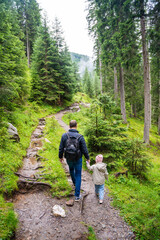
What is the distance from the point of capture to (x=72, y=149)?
12.9 feet

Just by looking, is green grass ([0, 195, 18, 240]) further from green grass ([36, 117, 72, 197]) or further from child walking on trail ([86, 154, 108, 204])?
child walking on trail ([86, 154, 108, 204])

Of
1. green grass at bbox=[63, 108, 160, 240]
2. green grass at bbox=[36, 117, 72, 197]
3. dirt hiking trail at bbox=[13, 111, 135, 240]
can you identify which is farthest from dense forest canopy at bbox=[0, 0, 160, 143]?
green grass at bbox=[63, 108, 160, 240]

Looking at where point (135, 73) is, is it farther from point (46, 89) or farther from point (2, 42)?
point (2, 42)

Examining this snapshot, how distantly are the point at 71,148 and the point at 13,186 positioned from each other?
2.38 metres

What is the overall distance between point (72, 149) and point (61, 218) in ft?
6.06

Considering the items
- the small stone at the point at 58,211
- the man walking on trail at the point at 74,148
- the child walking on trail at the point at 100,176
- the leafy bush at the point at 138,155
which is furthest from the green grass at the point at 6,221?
the leafy bush at the point at 138,155

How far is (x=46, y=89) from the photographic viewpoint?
2066 centimetres

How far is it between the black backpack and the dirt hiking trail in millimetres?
1553

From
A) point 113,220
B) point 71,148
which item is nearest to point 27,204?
point 71,148

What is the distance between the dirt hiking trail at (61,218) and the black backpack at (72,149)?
155 centimetres

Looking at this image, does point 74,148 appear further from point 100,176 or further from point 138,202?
point 138,202

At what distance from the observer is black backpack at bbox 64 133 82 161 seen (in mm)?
3951

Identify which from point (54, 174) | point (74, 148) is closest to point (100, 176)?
point (74, 148)

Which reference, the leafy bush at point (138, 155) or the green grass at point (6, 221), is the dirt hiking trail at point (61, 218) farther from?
the leafy bush at point (138, 155)
